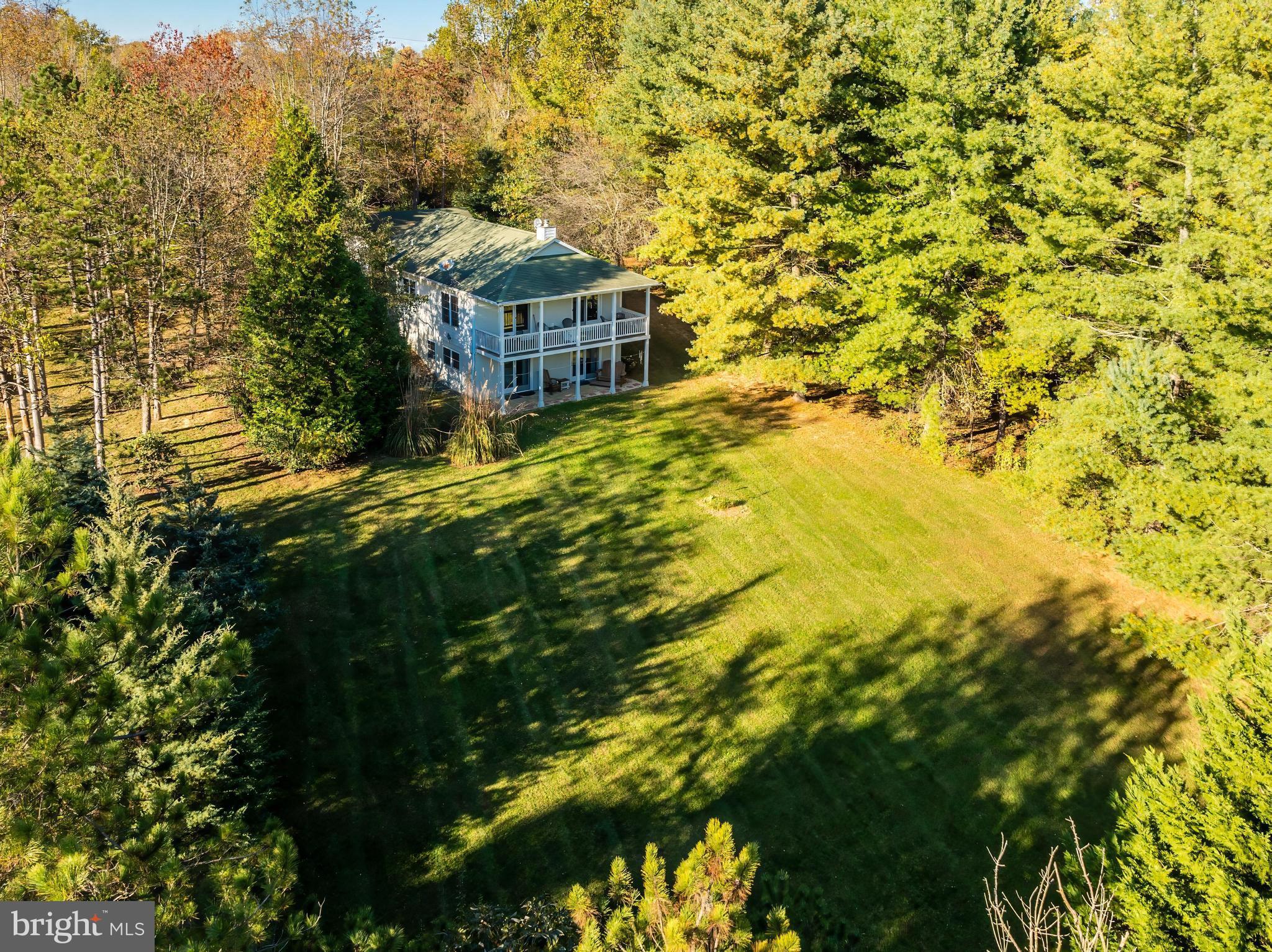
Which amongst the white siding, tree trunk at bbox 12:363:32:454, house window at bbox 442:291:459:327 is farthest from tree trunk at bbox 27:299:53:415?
house window at bbox 442:291:459:327

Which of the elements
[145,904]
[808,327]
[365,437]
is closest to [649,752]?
[145,904]

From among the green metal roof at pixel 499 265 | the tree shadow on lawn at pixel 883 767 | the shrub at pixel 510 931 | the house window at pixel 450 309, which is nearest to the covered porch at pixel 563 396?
the house window at pixel 450 309

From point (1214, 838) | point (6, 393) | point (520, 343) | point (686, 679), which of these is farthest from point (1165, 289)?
point (6, 393)

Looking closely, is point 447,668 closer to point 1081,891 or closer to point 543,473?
point 543,473

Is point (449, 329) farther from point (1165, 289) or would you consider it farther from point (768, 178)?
point (1165, 289)

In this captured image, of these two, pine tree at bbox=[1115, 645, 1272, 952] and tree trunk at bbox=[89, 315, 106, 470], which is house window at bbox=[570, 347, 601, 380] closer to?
tree trunk at bbox=[89, 315, 106, 470]

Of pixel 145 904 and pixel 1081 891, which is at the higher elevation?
pixel 145 904

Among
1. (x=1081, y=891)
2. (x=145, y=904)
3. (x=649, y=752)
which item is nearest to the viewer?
(x=145, y=904)

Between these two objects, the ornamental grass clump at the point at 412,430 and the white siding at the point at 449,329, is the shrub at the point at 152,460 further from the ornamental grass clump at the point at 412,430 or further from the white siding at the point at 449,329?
the white siding at the point at 449,329
